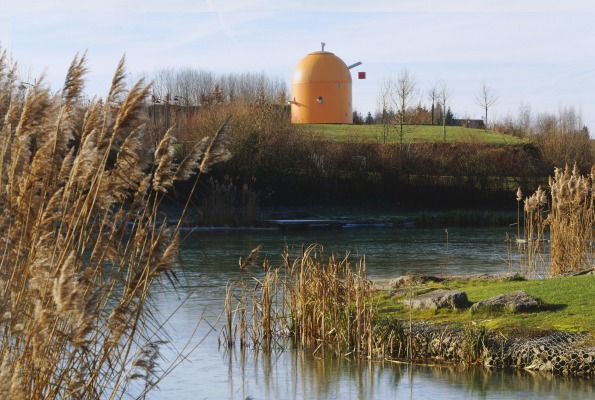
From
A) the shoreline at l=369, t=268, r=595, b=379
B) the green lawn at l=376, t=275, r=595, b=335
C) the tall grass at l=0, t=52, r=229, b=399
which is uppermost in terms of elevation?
the tall grass at l=0, t=52, r=229, b=399

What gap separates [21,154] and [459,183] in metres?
29.5

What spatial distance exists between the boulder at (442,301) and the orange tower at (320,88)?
3833 cm

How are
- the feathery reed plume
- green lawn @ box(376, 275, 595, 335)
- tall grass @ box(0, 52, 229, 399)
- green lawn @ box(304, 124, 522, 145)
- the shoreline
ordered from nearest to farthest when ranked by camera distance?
tall grass @ box(0, 52, 229, 399)
the feathery reed plume
the shoreline
green lawn @ box(376, 275, 595, 335)
green lawn @ box(304, 124, 522, 145)

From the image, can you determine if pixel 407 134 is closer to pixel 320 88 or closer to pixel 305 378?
pixel 320 88

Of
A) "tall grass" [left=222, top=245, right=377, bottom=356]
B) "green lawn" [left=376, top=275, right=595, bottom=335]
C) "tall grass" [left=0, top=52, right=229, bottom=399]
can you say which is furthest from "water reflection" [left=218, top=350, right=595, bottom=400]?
"tall grass" [left=0, top=52, right=229, bottom=399]

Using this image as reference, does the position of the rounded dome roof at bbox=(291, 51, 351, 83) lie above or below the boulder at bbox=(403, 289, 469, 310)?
above

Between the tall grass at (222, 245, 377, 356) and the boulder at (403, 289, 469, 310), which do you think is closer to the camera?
the tall grass at (222, 245, 377, 356)

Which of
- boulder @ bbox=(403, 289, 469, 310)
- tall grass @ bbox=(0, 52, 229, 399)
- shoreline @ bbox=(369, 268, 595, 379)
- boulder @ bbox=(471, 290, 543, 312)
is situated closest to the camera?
tall grass @ bbox=(0, 52, 229, 399)

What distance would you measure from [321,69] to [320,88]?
106 centimetres

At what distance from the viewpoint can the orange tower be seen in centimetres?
4756

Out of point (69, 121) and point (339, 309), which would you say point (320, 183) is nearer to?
point (339, 309)

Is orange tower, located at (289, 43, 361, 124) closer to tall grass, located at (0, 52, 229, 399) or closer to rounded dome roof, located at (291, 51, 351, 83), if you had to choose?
rounded dome roof, located at (291, 51, 351, 83)

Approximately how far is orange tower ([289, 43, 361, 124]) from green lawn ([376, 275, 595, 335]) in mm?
37231

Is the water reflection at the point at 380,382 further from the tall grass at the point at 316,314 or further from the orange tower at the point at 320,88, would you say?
the orange tower at the point at 320,88
